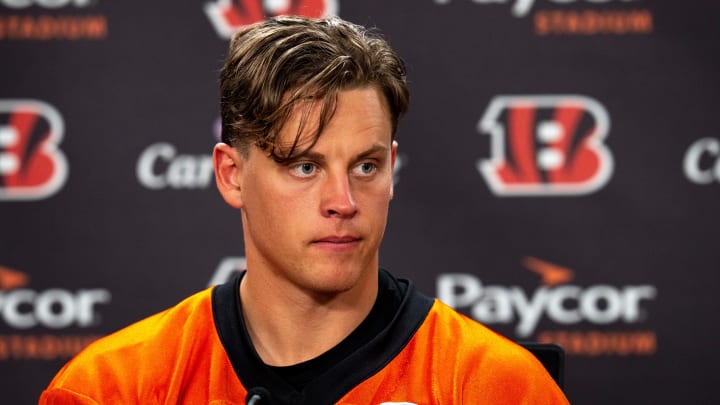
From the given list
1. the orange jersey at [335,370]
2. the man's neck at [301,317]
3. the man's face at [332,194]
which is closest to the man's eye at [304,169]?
the man's face at [332,194]

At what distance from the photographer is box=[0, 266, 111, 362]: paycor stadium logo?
119 inches

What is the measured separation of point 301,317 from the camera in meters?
1.80

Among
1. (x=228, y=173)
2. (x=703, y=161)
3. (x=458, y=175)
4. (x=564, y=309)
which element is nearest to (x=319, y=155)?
(x=228, y=173)

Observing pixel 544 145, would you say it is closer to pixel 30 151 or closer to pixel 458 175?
pixel 458 175

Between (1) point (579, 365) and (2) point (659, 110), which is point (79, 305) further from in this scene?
(2) point (659, 110)

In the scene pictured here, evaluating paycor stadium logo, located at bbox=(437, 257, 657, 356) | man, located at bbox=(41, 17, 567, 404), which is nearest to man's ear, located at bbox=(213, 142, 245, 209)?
man, located at bbox=(41, 17, 567, 404)

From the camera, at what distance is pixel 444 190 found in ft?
9.89

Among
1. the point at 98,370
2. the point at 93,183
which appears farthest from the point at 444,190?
the point at 98,370

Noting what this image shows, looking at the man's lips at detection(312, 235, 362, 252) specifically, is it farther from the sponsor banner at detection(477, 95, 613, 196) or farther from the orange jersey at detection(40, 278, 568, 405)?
the sponsor banner at detection(477, 95, 613, 196)

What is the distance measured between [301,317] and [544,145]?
1.41 m

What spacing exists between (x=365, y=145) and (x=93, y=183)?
5.14ft

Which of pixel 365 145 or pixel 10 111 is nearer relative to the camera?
pixel 365 145

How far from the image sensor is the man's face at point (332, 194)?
1.64 metres

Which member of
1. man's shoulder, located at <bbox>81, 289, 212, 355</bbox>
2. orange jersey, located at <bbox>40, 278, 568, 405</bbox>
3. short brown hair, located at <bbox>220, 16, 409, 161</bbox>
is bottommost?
orange jersey, located at <bbox>40, 278, 568, 405</bbox>
